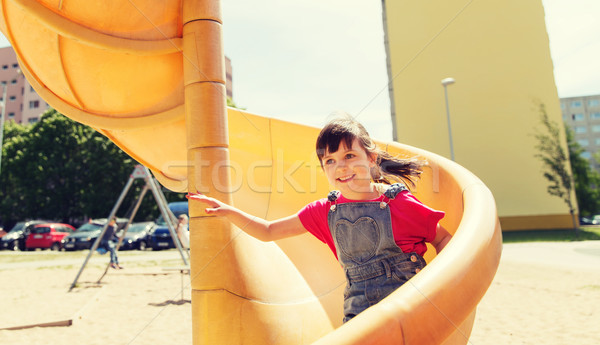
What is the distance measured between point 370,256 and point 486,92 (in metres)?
21.2

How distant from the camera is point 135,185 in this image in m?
28.1

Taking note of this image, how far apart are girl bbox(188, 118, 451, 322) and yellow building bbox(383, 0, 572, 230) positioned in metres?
19.8

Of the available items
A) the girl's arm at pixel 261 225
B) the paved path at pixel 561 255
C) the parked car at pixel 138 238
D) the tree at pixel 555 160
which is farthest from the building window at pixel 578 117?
the girl's arm at pixel 261 225

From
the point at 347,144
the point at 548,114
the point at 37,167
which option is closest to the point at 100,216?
the point at 37,167

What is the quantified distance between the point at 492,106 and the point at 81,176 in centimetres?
2554

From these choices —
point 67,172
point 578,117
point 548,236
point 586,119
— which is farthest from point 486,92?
point 586,119

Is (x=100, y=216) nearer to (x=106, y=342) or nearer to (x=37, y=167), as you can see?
(x=37, y=167)

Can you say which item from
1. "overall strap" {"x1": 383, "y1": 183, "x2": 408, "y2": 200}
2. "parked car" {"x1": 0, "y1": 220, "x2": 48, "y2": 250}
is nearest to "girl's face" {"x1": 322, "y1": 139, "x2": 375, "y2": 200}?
"overall strap" {"x1": 383, "y1": 183, "x2": 408, "y2": 200}

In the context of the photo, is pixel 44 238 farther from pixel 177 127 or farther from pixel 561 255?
pixel 561 255

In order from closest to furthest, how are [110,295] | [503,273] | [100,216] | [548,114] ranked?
[110,295] → [503,273] → [548,114] → [100,216]

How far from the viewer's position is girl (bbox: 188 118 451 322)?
1.98 m

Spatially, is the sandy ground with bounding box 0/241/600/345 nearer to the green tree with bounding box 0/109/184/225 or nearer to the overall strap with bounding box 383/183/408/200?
the overall strap with bounding box 383/183/408/200

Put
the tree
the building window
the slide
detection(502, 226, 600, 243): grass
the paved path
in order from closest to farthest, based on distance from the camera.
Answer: the slide < the paved path < detection(502, 226, 600, 243): grass < the tree < the building window

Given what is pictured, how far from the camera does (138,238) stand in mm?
19703
